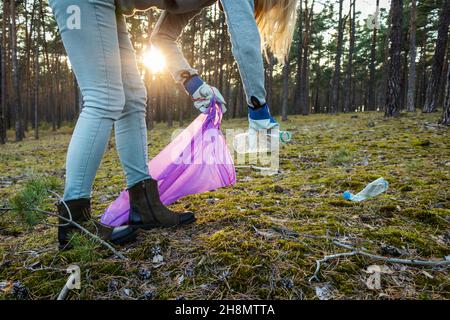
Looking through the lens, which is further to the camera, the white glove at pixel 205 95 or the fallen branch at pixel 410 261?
the white glove at pixel 205 95

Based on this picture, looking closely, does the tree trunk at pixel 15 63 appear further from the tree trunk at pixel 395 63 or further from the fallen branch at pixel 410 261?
the fallen branch at pixel 410 261

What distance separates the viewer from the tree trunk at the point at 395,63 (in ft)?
32.7

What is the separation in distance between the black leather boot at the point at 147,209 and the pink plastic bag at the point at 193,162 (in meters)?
0.24

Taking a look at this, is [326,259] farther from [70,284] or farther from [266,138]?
[70,284]

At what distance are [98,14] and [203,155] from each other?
102 cm

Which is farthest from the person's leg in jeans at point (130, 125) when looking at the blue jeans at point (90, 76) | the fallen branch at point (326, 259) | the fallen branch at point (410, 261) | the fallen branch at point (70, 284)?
the fallen branch at point (410, 261)

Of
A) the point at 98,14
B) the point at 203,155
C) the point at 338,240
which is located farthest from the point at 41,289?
the point at 338,240

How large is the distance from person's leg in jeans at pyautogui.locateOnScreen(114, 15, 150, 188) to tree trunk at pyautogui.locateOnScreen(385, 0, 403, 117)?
1038cm

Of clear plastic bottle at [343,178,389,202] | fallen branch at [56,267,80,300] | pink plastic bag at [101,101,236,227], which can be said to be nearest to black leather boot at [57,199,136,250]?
fallen branch at [56,267,80,300]

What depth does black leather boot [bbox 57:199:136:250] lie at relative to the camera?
151cm

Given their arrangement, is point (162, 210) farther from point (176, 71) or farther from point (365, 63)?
point (365, 63)

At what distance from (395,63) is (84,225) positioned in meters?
11.2

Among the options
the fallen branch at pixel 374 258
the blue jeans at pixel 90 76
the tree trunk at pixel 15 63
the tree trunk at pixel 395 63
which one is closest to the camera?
the fallen branch at pixel 374 258

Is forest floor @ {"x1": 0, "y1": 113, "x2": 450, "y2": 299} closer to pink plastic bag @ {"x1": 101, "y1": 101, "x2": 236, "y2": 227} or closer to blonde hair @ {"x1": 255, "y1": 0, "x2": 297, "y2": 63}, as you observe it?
pink plastic bag @ {"x1": 101, "y1": 101, "x2": 236, "y2": 227}
